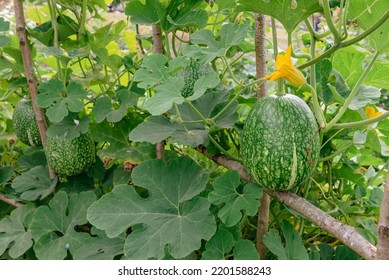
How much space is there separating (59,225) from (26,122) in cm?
45

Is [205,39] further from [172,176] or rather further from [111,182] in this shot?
[111,182]

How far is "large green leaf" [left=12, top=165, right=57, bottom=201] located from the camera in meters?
1.64

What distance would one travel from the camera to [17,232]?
5.19ft

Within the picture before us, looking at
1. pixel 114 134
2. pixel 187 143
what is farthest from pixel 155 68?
pixel 114 134

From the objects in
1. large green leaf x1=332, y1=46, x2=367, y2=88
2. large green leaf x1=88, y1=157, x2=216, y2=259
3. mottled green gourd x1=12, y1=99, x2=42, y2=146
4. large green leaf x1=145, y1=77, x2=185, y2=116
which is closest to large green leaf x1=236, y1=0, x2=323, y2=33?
large green leaf x1=145, y1=77, x2=185, y2=116

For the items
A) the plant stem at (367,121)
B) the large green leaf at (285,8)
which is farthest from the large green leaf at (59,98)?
the plant stem at (367,121)

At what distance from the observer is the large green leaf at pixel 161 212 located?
1257 mm

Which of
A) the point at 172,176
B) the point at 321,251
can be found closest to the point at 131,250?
the point at 172,176

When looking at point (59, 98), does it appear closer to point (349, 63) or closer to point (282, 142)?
point (282, 142)

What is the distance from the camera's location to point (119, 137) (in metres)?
1.65

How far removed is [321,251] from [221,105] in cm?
57

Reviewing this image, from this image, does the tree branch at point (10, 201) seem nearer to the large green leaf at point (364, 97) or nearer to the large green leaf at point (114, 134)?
the large green leaf at point (114, 134)

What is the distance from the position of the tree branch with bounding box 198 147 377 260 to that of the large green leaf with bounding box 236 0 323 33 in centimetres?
47

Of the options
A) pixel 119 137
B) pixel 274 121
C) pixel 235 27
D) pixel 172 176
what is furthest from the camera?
pixel 119 137
